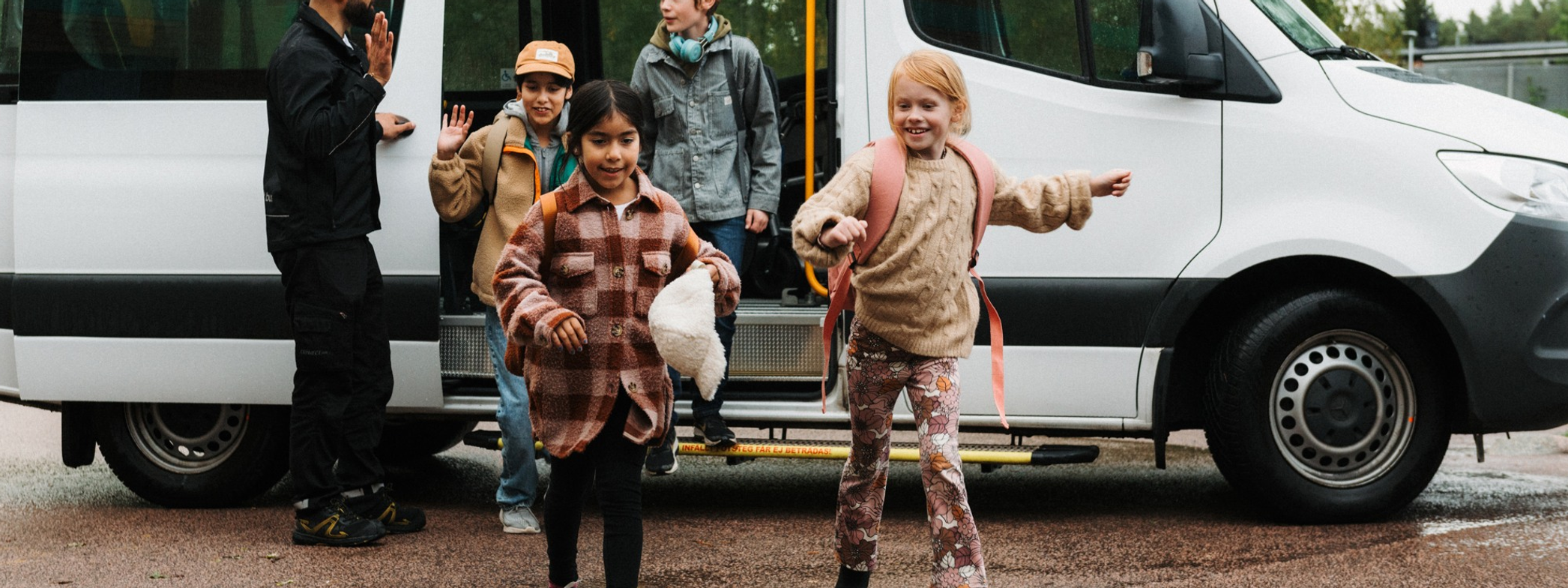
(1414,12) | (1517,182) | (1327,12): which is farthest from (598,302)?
(1414,12)

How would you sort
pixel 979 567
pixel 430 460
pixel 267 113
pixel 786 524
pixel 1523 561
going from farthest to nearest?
pixel 430 460, pixel 786 524, pixel 267 113, pixel 1523 561, pixel 979 567

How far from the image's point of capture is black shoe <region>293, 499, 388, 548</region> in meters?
5.32

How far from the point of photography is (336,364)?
525 centimetres

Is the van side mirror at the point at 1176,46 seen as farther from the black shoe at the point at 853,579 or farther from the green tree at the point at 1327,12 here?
the green tree at the point at 1327,12

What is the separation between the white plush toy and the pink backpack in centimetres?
43

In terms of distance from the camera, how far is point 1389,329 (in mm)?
5273

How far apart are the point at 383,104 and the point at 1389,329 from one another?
11.5ft

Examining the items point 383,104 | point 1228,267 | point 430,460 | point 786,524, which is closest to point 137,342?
Result: point 383,104

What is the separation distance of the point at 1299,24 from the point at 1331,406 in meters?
1.32

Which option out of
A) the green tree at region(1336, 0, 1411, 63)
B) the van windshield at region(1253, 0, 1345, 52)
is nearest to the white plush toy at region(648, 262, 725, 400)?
the van windshield at region(1253, 0, 1345, 52)

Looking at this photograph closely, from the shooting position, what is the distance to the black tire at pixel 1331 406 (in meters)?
5.29

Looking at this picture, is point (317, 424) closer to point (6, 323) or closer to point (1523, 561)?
point (6, 323)

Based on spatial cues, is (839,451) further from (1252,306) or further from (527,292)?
(527,292)

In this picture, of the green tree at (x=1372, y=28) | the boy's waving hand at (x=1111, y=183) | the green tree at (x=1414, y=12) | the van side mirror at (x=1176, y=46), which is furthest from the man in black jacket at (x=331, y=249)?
the green tree at (x=1414, y=12)
